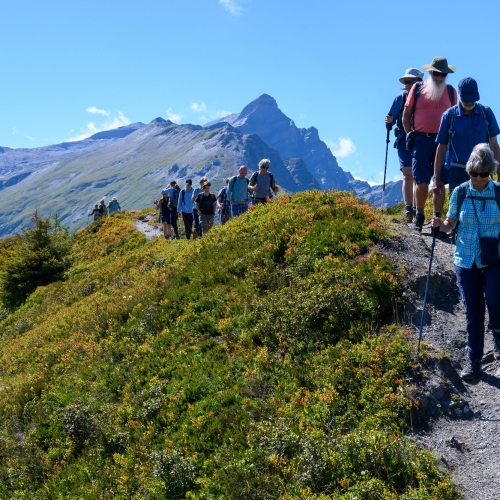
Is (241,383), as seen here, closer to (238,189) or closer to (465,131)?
(465,131)

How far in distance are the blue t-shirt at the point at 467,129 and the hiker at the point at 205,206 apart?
11.6m

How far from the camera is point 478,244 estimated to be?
6.64 metres

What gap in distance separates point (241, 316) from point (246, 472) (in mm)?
3709

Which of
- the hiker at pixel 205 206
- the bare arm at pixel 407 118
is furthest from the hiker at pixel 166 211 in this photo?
the bare arm at pixel 407 118

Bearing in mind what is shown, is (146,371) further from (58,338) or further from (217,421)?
(58,338)

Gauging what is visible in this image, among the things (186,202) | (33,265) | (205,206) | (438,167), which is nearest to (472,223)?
(438,167)

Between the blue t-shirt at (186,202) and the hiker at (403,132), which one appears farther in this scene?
the blue t-shirt at (186,202)

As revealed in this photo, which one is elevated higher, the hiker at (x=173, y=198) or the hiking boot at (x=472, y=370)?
the hiker at (x=173, y=198)

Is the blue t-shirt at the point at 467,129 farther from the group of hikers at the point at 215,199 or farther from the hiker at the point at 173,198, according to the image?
the hiker at the point at 173,198

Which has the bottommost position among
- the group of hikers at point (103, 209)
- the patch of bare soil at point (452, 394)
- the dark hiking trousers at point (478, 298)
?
the patch of bare soil at point (452, 394)

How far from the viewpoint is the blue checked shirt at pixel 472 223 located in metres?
6.61

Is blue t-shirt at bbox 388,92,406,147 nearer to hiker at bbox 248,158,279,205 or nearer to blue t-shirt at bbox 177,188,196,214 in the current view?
hiker at bbox 248,158,279,205

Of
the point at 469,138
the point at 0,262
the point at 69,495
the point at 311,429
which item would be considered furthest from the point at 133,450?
the point at 0,262

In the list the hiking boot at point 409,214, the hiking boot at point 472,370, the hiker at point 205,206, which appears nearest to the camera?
the hiking boot at point 472,370
